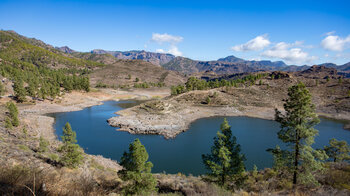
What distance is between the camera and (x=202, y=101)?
7844 centimetres

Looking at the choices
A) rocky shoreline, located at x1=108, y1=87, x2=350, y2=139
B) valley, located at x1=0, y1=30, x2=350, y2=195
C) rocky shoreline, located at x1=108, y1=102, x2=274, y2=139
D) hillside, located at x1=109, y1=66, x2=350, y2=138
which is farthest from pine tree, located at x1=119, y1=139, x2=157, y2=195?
hillside, located at x1=109, y1=66, x2=350, y2=138

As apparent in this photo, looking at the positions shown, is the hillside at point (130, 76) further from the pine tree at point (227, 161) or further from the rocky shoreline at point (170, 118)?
the pine tree at point (227, 161)

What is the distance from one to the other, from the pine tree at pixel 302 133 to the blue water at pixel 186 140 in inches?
624

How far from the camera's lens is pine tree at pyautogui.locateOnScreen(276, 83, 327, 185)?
12749 mm

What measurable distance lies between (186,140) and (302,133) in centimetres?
2930

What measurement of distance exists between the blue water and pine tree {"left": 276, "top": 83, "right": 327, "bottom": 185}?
1586 cm

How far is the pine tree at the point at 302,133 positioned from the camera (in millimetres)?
12749

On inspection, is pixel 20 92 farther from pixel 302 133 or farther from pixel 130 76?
pixel 130 76

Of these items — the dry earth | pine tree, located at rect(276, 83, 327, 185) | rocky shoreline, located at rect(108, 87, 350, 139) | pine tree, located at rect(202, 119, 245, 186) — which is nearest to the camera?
pine tree, located at rect(276, 83, 327, 185)

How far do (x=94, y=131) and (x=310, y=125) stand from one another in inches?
1721

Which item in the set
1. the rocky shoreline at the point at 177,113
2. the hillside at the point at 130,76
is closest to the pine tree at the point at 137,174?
the rocky shoreline at the point at 177,113

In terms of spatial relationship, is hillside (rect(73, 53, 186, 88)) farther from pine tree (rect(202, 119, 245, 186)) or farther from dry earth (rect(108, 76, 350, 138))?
pine tree (rect(202, 119, 245, 186))

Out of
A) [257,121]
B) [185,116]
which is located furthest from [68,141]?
[257,121]

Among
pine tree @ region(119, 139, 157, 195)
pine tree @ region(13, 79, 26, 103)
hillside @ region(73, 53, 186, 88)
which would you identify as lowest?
pine tree @ region(119, 139, 157, 195)
